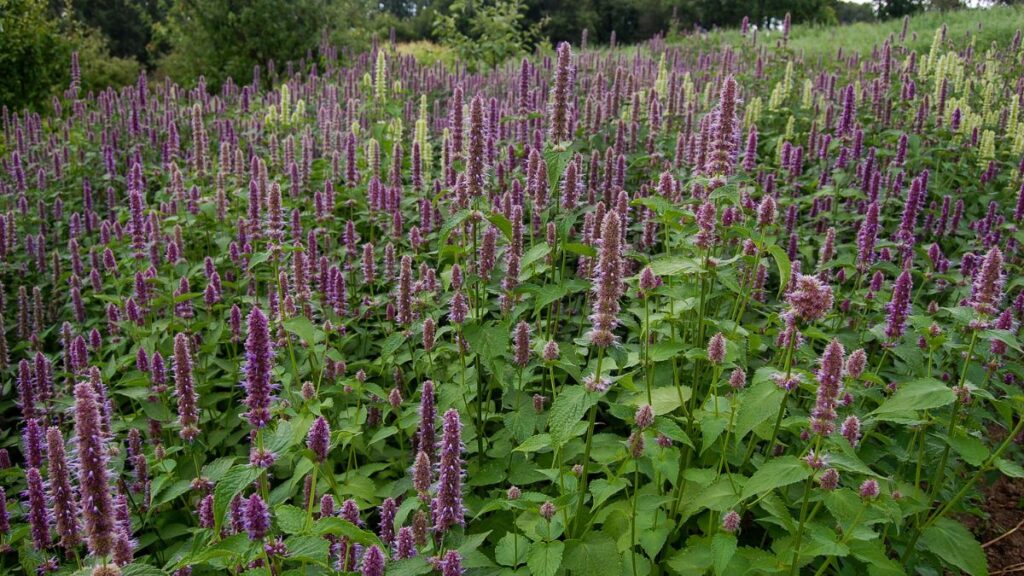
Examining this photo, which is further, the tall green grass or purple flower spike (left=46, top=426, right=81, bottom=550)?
the tall green grass

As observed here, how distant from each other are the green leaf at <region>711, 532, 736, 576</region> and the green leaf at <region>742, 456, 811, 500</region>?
26 centimetres

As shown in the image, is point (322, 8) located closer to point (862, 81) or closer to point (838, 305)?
point (862, 81)

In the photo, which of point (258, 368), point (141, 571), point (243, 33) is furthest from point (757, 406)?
point (243, 33)

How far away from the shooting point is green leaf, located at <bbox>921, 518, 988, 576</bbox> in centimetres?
282

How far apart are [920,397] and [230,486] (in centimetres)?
232

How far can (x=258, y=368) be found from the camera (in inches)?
97.9

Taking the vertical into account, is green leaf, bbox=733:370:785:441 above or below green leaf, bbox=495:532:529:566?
above

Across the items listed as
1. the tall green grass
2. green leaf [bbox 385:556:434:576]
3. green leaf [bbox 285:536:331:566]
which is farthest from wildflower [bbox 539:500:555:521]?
the tall green grass

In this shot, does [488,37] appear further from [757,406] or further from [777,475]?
[777,475]

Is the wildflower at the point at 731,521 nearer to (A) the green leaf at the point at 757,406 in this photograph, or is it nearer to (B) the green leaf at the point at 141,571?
(A) the green leaf at the point at 757,406

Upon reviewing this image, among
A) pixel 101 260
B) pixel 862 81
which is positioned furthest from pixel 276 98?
pixel 862 81

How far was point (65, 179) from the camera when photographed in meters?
8.58

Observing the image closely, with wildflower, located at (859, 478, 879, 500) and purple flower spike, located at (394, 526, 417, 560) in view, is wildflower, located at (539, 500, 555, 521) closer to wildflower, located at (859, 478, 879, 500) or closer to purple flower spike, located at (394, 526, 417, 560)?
purple flower spike, located at (394, 526, 417, 560)

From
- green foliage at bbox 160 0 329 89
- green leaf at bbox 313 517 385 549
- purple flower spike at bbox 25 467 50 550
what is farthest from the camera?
green foliage at bbox 160 0 329 89
